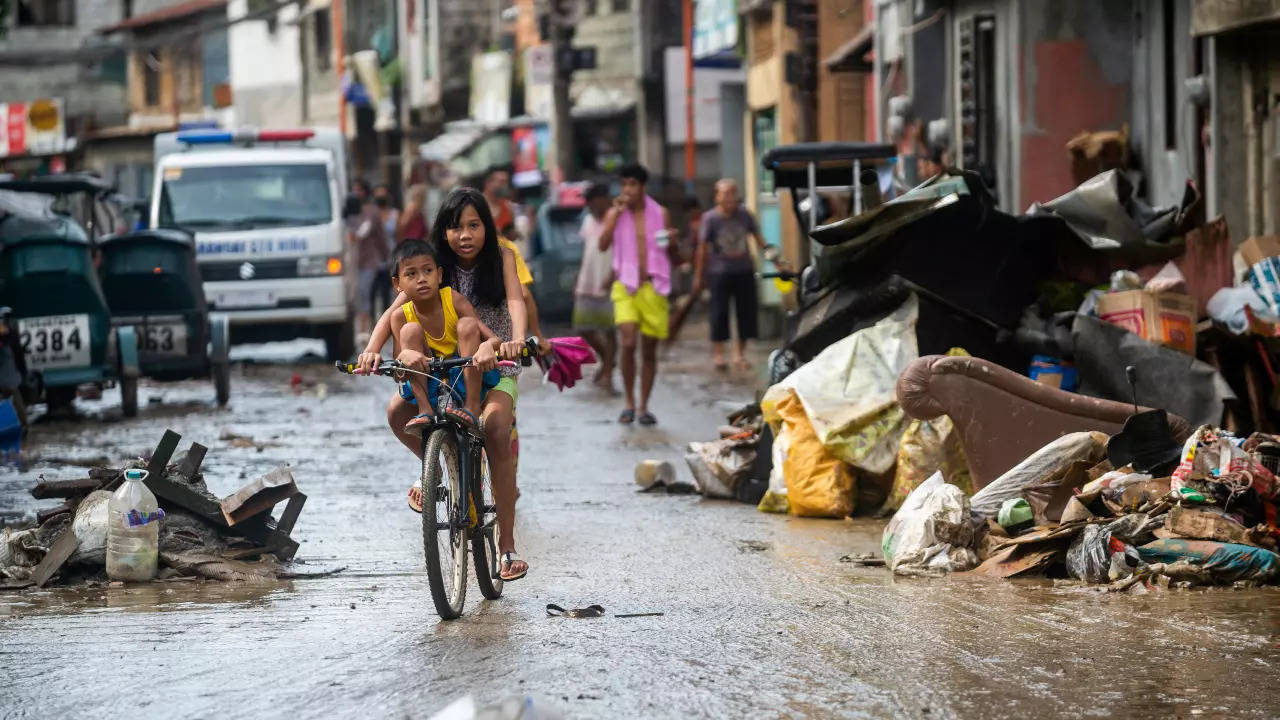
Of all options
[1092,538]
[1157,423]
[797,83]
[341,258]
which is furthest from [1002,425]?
[797,83]

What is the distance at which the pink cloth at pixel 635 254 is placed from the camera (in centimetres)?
1527

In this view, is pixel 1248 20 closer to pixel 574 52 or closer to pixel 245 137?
pixel 245 137

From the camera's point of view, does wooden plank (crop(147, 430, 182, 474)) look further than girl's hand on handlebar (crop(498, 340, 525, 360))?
Yes

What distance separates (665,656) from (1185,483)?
8.68 feet

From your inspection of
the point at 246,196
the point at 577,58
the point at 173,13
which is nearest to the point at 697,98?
the point at 577,58

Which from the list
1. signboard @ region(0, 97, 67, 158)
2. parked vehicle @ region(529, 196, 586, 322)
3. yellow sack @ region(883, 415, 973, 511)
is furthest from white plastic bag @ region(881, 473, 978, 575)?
signboard @ region(0, 97, 67, 158)

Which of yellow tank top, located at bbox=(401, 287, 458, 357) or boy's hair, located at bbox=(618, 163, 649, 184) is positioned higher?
boy's hair, located at bbox=(618, 163, 649, 184)

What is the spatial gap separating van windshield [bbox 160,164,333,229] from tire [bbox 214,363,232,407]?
4909 millimetres

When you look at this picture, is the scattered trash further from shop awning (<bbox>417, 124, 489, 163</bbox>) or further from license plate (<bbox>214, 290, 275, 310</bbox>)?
shop awning (<bbox>417, 124, 489, 163</bbox>)

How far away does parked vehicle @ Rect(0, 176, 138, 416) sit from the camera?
15.1 m

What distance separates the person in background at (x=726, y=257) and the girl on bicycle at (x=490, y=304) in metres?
11.2

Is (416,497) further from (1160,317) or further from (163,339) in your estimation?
(163,339)

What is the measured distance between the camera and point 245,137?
22.8m

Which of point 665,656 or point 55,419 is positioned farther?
point 55,419
